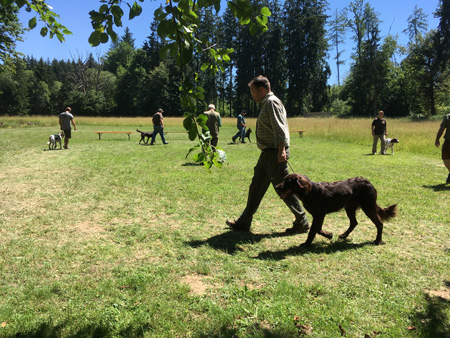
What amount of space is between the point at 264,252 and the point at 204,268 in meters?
0.85

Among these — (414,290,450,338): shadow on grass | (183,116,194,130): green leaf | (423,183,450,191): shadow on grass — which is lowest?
(414,290,450,338): shadow on grass

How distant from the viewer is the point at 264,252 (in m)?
3.80

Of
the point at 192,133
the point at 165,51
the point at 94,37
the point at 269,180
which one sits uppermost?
the point at 94,37

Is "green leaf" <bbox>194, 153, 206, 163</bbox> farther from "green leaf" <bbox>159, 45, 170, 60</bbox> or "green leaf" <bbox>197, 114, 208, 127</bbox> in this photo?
"green leaf" <bbox>159, 45, 170, 60</bbox>

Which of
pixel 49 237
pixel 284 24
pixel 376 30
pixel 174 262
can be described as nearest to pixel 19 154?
pixel 49 237

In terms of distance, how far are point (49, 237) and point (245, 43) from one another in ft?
197

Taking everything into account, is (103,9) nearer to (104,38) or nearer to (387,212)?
(104,38)

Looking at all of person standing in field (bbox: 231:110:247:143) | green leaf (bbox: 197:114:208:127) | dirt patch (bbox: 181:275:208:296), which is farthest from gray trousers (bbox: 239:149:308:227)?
person standing in field (bbox: 231:110:247:143)

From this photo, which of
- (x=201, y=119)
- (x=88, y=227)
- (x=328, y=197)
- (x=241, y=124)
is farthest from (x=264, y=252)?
(x=241, y=124)

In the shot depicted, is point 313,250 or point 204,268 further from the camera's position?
point 313,250

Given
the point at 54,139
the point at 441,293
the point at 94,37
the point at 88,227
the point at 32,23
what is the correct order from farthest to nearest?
1. the point at 54,139
2. the point at 88,227
3. the point at 441,293
4. the point at 32,23
5. the point at 94,37

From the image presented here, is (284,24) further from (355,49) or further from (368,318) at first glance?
(368,318)

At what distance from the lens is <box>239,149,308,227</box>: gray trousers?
158 inches

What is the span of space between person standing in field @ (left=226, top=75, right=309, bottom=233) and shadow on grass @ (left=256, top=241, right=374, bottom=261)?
0.51 m
